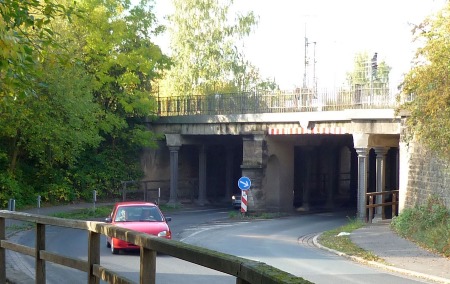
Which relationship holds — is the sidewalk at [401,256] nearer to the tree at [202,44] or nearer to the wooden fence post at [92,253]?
the wooden fence post at [92,253]

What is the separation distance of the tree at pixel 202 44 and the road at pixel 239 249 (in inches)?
965

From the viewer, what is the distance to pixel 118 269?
583 centimetres

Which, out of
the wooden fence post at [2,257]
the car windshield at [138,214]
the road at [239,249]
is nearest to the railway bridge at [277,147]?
the road at [239,249]

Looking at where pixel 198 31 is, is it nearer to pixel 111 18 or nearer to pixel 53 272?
pixel 111 18

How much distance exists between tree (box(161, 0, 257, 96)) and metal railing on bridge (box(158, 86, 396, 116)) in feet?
56.6

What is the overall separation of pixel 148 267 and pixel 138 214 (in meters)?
16.0

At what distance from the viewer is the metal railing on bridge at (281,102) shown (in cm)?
3081

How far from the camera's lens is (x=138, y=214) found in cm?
2062

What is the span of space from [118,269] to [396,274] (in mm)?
11840

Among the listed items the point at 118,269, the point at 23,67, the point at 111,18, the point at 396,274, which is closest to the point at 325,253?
the point at 396,274

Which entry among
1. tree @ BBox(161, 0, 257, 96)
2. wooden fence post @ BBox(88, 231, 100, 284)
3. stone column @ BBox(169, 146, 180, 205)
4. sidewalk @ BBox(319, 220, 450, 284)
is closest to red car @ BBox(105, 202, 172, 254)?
sidewalk @ BBox(319, 220, 450, 284)

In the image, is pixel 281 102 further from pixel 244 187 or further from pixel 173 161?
pixel 173 161

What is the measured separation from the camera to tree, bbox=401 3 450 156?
2144cm

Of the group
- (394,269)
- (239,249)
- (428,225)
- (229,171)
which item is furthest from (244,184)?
(394,269)
